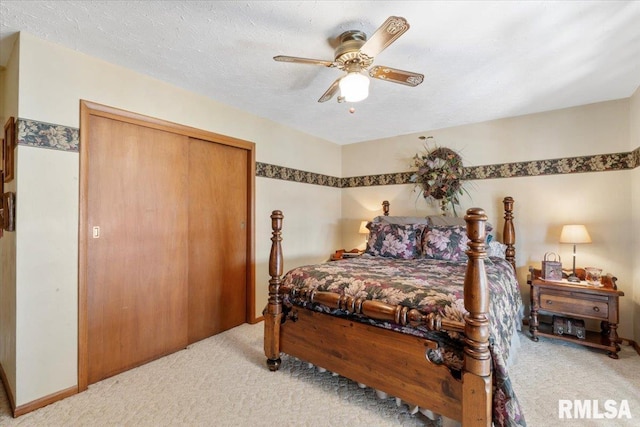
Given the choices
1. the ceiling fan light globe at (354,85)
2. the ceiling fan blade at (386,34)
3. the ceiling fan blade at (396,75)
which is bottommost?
the ceiling fan light globe at (354,85)

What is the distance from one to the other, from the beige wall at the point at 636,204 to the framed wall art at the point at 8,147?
489 cm

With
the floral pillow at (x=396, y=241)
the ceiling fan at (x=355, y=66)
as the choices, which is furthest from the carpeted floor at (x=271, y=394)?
the ceiling fan at (x=355, y=66)

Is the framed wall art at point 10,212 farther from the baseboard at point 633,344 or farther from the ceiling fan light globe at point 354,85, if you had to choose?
the baseboard at point 633,344

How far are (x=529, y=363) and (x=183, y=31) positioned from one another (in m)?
3.54

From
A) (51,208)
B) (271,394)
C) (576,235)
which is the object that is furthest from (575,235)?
(51,208)

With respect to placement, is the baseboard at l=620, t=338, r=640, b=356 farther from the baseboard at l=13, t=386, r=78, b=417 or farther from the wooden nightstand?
the baseboard at l=13, t=386, r=78, b=417

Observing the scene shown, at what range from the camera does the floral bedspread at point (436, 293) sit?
1.40 metres

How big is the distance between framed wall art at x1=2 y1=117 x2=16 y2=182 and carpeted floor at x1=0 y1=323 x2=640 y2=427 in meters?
1.51

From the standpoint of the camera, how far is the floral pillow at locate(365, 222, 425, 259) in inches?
121

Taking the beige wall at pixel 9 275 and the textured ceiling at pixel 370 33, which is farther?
the beige wall at pixel 9 275

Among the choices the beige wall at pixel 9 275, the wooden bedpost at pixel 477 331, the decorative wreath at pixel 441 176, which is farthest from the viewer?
the decorative wreath at pixel 441 176

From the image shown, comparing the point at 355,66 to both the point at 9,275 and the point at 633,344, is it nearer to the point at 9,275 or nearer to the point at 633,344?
the point at 9,275

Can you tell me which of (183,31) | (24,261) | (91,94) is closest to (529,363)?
(183,31)

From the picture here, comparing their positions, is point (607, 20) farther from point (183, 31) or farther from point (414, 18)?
point (183, 31)
